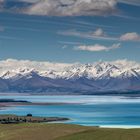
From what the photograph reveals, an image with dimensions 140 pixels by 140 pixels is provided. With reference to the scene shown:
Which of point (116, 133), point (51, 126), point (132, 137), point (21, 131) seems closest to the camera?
point (132, 137)

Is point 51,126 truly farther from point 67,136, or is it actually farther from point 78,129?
point 67,136

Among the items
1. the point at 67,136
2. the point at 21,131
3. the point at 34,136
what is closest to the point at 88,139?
the point at 67,136

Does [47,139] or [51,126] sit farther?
[51,126]

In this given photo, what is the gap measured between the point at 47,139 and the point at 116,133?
67.8 feet

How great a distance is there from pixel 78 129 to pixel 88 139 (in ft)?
88.5

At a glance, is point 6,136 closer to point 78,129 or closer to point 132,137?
point 78,129

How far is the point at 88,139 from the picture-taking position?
137m

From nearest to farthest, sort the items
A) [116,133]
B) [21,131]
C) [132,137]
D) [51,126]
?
[132,137]
[116,133]
[21,131]
[51,126]

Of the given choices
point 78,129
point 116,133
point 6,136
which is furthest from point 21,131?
point 116,133

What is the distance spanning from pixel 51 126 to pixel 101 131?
25225 millimetres

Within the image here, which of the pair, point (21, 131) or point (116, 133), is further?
point (21, 131)

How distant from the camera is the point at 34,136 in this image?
14775 cm

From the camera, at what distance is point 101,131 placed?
149 meters

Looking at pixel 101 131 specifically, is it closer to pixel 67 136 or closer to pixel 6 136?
pixel 67 136
